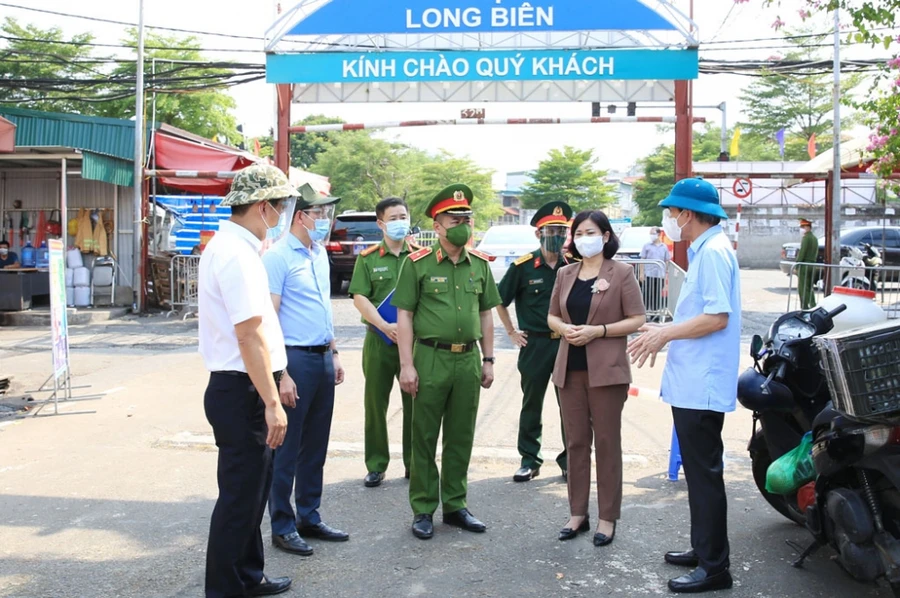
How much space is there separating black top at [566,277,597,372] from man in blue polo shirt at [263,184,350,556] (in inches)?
56.6

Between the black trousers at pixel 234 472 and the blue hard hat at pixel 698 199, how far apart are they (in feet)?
7.82

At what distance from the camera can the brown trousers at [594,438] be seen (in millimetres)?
5156

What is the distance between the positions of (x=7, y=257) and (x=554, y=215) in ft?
50.3

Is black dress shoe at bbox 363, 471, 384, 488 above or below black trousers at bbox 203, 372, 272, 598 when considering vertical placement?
below

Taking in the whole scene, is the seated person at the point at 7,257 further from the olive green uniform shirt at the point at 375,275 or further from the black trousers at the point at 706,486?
the black trousers at the point at 706,486

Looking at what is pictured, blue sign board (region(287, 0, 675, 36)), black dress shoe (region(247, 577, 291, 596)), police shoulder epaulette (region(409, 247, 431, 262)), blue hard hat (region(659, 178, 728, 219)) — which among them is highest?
blue sign board (region(287, 0, 675, 36))

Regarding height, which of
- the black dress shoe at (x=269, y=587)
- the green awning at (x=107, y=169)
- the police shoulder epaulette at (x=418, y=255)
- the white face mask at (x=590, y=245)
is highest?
the green awning at (x=107, y=169)

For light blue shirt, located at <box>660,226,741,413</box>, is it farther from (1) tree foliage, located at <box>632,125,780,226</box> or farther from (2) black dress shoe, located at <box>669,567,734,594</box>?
(1) tree foliage, located at <box>632,125,780,226</box>

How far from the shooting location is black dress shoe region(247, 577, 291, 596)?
436 centimetres

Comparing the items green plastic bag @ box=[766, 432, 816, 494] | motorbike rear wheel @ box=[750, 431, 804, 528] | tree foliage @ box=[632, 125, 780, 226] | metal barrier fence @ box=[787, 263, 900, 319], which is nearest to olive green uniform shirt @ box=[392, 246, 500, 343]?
motorbike rear wheel @ box=[750, 431, 804, 528]

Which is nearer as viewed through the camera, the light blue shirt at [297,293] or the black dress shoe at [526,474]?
the light blue shirt at [297,293]

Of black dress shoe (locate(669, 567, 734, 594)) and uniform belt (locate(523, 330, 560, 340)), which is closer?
black dress shoe (locate(669, 567, 734, 594))

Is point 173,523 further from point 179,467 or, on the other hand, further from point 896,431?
point 896,431

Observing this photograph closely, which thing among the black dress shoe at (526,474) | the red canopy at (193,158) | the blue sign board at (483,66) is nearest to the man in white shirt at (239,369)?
the black dress shoe at (526,474)
